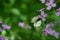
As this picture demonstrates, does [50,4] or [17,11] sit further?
[17,11]

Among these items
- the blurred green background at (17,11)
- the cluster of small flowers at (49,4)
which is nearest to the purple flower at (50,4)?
the cluster of small flowers at (49,4)

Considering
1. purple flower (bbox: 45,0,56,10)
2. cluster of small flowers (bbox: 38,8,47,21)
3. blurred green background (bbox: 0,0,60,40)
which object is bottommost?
cluster of small flowers (bbox: 38,8,47,21)

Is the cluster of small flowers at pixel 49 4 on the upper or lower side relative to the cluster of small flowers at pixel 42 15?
upper

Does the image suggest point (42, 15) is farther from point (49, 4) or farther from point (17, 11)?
point (17, 11)

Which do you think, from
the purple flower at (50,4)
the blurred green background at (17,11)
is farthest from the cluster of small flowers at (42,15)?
the blurred green background at (17,11)

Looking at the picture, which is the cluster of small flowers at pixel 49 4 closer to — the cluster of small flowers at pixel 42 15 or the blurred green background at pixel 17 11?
the cluster of small flowers at pixel 42 15


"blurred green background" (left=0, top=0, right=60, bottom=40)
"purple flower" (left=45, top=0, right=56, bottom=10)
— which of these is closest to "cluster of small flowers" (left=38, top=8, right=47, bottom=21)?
"purple flower" (left=45, top=0, right=56, bottom=10)

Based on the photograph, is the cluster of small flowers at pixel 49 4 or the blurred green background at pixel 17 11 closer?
the cluster of small flowers at pixel 49 4

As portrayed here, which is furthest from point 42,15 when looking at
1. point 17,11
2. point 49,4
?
point 17,11

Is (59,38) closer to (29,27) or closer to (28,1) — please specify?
(29,27)

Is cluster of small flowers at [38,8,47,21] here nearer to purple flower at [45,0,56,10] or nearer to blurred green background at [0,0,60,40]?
purple flower at [45,0,56,10]

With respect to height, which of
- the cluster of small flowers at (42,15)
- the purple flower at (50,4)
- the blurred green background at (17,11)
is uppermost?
the blurred green background at (17,11)

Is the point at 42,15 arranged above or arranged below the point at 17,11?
below

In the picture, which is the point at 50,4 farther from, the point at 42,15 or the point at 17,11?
the point at 17,11
